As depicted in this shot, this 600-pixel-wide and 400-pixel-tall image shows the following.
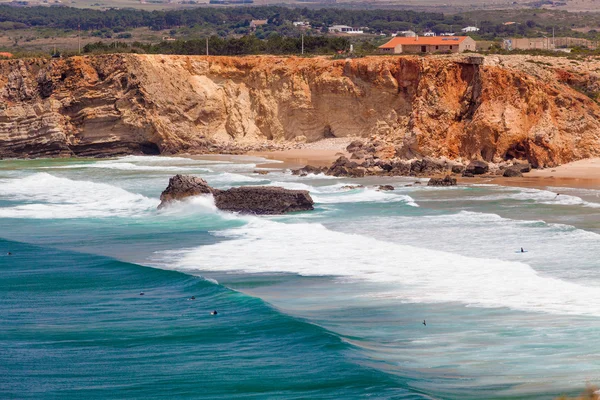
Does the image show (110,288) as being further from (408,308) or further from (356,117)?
(356,117)

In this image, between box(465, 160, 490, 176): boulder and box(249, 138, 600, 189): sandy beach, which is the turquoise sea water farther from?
box(465, 160, 490, 176): boulder

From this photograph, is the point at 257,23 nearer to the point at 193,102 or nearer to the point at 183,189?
the point at 193,102

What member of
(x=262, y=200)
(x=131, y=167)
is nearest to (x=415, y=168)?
(x=262, y=200)

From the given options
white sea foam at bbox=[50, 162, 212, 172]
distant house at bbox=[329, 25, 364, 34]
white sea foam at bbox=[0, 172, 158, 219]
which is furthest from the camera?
distant house at bbox=[329, 25, 364, 34]

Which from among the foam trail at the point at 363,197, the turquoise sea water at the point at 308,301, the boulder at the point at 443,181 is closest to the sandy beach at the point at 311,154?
the boulder at the point at 443,181

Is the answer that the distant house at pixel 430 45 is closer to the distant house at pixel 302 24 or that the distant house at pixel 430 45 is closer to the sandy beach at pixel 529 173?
the sandy beach at pixel 529 173

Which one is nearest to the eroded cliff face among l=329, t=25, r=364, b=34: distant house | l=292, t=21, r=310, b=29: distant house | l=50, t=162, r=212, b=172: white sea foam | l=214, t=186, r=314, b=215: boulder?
l=50, t=162, r=212, b=172: white sea foam

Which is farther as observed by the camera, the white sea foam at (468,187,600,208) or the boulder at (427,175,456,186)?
the boulder at (427,175,456,186)
